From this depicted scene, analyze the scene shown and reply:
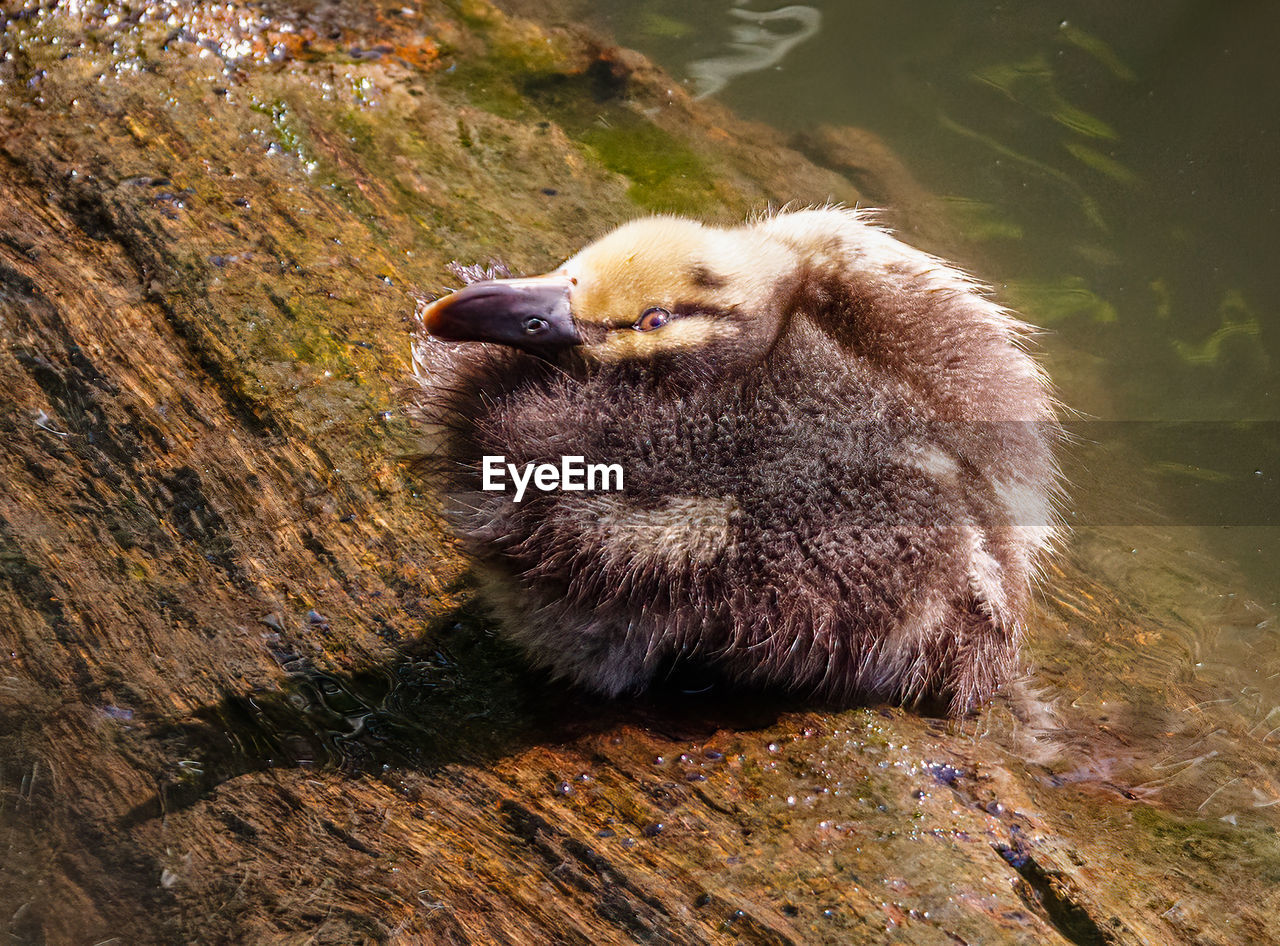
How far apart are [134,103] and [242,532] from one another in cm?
141

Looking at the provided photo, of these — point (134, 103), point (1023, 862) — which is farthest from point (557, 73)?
point (1023, 862)

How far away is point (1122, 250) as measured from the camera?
3.45 m

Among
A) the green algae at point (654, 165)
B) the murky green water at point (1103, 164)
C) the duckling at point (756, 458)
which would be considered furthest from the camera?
the murky green water at point (1103, 164)

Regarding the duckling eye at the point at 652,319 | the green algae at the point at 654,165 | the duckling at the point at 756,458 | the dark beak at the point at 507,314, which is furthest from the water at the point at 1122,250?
the dark beak at the point at 507,314

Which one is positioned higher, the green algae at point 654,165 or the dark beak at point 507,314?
the green algae at point 654,165

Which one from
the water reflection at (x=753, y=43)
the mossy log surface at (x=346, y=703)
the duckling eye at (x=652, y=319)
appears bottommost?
the mossy log surface at (x=346, y=703)

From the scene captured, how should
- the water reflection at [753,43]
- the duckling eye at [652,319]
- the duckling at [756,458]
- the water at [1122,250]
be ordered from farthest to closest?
the water reflection at [753,43]
the water at [1122,250]
the duckling eye at [652,319]
the duckling at [756,458]

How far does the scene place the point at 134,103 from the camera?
8.85ft

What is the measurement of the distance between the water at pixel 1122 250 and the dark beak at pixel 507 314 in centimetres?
104

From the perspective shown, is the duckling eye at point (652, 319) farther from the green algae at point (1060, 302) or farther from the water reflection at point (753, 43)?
the water reflection at point (753, 43)

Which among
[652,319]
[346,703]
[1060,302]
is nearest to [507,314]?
[652,319]

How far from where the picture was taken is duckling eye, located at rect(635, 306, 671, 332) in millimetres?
1701

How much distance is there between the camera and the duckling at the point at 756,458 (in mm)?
1584

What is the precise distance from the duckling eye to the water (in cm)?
93
